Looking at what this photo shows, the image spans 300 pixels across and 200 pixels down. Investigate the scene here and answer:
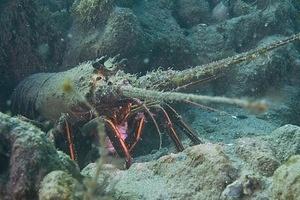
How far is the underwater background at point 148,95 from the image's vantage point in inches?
103

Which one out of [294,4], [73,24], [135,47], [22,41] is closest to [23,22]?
[22,41]

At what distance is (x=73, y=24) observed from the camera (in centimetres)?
699

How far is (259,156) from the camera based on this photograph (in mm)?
3053

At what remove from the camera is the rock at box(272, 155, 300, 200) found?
6.96 ft

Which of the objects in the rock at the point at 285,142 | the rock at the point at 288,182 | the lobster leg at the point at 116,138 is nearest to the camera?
Result: the rock at the point at 288,182

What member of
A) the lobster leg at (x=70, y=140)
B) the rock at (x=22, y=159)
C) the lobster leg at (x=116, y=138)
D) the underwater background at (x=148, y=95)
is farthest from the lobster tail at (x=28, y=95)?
the rock at (x=22, y=159)

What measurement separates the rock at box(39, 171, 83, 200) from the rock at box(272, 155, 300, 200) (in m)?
1.18

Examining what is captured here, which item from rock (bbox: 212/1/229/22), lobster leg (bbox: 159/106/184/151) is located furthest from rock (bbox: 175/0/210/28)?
lobster leg (bbox: 159/106/184/151)

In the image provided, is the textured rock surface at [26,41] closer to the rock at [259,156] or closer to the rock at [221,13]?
the rock at [221,13]

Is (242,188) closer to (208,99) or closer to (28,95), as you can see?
(208,99)

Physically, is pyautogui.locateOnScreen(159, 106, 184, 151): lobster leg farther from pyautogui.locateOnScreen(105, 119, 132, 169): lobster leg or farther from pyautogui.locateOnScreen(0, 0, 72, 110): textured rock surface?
pyautogui.locateOnScreen(0, 0, 72, 110): textured rock surface

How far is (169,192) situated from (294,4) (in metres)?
7.05

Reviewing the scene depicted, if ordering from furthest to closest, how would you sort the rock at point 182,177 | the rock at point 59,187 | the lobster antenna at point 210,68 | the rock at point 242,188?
1. the lobster antenna at point 210,68
2. the rock at point 182,177
3. the rock at point 242,188
4. the rock at point 59,187

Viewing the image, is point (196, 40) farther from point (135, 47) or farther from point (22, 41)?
point (22, 41)
